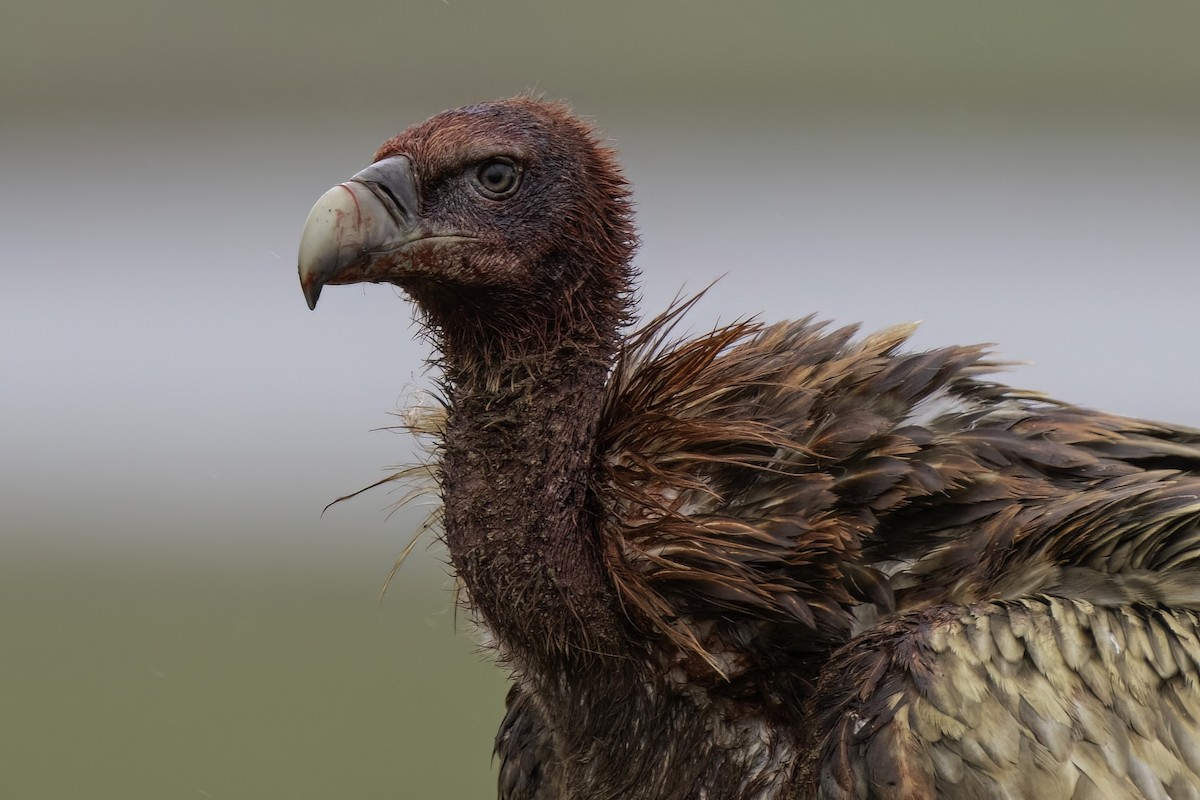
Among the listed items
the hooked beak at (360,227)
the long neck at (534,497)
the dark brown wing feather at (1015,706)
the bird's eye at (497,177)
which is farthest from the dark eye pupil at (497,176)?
the dark brown wing feather at (1015,706)

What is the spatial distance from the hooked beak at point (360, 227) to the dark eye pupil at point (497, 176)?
0.17 m

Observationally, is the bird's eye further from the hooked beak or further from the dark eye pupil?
the hooked beak

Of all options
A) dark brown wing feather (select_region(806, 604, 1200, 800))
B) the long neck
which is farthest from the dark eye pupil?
dark brown wing feather (select_region(806, 604, 1200, 800))

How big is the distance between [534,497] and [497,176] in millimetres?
789

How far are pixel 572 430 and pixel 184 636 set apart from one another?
→ 1116cm

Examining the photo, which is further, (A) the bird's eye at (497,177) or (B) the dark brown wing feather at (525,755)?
(B) the dark brown wing feather at (525,755)

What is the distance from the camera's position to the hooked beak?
3465 mm

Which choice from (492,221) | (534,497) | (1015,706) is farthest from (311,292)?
(1015,706)

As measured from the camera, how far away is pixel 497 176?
12.2 ft

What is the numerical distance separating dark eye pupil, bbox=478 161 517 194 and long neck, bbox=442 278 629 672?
36cm

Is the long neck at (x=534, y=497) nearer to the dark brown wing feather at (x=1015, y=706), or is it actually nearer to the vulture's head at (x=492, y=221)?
the vulture's head at (x=492, y=221)

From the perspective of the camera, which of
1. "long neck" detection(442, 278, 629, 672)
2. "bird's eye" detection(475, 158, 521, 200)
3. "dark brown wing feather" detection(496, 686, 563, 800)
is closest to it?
"long neck" detection(442, 278, 629, 672)

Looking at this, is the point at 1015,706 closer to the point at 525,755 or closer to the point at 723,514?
the point at 723,514

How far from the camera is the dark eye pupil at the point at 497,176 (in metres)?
3.70
